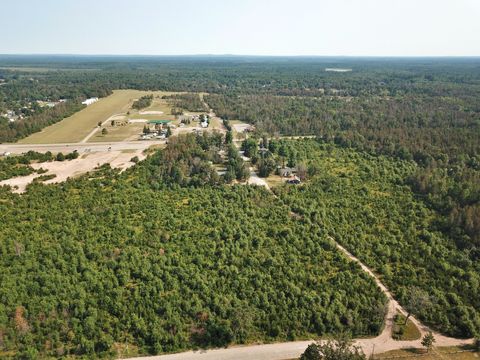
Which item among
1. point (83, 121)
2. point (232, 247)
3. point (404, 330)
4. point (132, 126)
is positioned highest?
point (83, 121)

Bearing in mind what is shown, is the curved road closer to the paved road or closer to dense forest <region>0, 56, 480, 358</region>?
dense forest <region>0, 56, 480, 358</region>

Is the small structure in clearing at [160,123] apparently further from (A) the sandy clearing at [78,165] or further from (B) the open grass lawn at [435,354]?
(B) the open grass lawn at [435,354]

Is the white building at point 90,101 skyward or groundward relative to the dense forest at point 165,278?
skyward

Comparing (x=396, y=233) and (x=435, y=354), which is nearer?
(x=435, y=354)

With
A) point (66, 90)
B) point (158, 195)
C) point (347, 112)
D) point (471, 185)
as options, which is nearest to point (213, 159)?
point (158, 195)

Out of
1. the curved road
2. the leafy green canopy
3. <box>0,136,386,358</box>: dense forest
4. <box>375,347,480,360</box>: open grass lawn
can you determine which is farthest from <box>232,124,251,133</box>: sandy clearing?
<box>375,347,480,360</box>: open grass lawn

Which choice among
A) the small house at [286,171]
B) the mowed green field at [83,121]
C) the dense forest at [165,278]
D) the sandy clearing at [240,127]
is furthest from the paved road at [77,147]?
the small house at [286,171]

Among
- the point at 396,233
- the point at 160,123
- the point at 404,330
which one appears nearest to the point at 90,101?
the point at 160,123

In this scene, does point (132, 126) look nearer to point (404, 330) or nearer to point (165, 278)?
point (165, 278)
